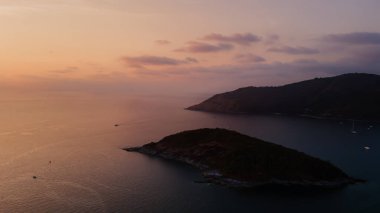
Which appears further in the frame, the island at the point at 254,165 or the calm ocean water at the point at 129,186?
the island at the point at 254,165

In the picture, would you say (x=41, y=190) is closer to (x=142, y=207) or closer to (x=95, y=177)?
(x=95, y=177)

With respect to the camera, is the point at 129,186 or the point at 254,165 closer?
the point at 129,186

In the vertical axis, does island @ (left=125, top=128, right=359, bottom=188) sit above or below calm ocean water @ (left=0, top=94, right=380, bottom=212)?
above

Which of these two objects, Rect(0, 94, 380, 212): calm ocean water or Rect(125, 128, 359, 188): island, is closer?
Rect(0, 94, 380, 212): calm ocean water

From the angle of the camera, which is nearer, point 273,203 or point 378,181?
point 273,203

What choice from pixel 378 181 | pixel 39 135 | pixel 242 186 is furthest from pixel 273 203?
pixel 39 135

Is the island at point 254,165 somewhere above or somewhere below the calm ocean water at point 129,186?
above

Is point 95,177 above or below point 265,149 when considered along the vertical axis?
below

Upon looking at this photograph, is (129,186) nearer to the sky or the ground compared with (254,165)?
nearer to the ground
